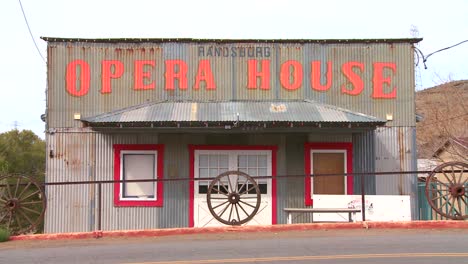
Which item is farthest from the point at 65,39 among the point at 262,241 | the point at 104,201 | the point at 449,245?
the point at 449,245

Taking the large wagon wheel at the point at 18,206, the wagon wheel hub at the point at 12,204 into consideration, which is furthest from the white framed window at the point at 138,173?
the wagon wheel hub at the point at 12,204

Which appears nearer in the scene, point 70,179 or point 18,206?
point 18,206

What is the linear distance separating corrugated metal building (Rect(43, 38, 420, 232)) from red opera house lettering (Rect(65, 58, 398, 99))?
3 cm

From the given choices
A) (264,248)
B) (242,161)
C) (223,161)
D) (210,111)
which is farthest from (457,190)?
(210,111)

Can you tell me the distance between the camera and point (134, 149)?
572 inches

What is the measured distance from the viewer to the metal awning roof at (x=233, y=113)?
→ 42.8 ft

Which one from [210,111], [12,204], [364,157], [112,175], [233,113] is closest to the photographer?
[12,204]

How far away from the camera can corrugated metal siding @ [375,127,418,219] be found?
48.2 feet

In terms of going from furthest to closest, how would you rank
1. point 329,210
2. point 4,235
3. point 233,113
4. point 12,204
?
point 233,113
point 329,210
point 12,204
point 4,235

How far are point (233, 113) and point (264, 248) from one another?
15.4 ft

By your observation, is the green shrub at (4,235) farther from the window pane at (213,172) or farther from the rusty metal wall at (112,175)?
the window pane at (213,172)

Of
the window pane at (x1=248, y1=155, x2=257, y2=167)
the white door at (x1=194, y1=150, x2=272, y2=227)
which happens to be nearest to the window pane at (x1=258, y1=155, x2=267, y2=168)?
the white door at (x1=194, y1=150, x2=272, y2=227)

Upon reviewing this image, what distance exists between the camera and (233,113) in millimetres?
13750

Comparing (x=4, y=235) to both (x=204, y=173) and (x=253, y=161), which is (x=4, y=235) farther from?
(x=253, y=161)
